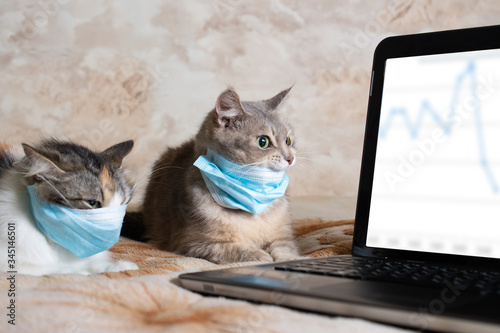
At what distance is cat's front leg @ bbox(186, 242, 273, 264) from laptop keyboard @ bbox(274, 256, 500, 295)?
517 millimetres

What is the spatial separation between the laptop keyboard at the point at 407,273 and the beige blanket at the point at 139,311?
16cm

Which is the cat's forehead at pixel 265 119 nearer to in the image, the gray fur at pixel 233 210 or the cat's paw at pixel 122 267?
the gray fur at pixel 233 210

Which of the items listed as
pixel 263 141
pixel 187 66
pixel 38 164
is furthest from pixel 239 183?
pixel 187 66

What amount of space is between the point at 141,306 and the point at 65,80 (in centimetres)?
230

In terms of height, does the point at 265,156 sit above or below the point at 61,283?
above

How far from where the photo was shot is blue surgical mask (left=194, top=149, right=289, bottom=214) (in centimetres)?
161

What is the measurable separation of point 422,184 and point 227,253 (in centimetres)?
70

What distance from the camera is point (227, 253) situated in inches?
63.2

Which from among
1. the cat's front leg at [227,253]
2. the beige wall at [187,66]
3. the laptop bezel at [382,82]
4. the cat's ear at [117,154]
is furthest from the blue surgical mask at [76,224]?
the beige wall at [187,66]

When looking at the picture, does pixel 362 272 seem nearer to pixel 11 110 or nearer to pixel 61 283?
pixel 61 283

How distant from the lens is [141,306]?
0.85 metres

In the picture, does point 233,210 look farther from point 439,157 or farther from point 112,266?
point 439,157

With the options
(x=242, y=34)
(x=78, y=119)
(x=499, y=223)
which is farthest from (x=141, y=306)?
(x=242, y=34)

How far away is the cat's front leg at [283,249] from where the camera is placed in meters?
1.60
